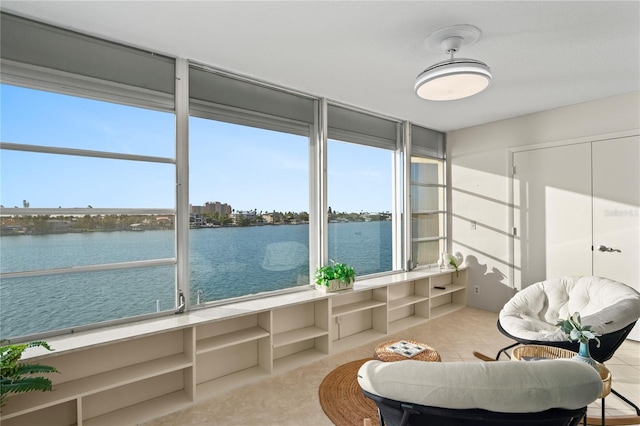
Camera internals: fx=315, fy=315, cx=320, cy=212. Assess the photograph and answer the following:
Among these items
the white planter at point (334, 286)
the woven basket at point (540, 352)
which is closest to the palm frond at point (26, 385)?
the white planter at point (334, 286)

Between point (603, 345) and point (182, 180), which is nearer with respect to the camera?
point (603, 345)

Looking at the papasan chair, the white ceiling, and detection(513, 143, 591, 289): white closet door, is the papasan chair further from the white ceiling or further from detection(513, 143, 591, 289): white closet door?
the white ceiling

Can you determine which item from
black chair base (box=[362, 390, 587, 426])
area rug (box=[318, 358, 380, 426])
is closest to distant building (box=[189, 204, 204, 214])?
area rug (box=[318, 358, 380, 426])

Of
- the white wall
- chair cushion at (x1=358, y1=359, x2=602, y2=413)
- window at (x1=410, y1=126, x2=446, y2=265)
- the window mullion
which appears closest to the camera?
chair cushion at (x1=358, y1=359, x2=602, y2=413)

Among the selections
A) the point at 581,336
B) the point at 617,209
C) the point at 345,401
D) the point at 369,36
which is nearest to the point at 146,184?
the point at 369,36

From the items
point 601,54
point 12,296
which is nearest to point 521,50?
point 601,54

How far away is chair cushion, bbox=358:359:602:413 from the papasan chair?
145 cm

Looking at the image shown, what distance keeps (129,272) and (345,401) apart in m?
1.93

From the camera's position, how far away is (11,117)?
2064 millimetres

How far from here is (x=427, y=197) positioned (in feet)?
16.2

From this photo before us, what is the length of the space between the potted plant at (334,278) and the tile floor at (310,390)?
2.25 feet

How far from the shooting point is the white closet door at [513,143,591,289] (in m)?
3.81

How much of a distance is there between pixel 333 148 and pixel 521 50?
1989 mm

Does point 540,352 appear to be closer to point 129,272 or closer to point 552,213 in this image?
point 552,213
